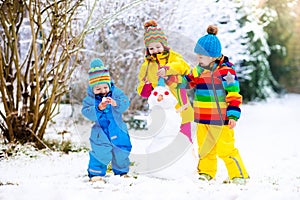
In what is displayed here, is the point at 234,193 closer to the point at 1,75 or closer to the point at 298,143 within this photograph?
the point at 1,75

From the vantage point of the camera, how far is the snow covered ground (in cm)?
329

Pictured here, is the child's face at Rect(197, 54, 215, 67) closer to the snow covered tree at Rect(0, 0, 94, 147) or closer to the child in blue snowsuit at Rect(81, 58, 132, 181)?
the child in blue snowsuit at Rect(81, 58, 132, 181)

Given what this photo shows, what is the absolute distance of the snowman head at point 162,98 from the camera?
4.13 meters

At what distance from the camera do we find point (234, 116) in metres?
3.81

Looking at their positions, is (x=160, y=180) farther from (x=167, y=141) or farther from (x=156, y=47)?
(x=156, y=47)

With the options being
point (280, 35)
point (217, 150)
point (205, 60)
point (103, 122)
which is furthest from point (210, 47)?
point (280, 35)

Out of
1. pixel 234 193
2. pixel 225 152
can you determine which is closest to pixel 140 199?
A: pixel 234 193

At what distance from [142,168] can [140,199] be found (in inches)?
50.6

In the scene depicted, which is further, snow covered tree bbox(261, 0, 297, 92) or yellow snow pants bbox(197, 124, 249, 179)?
snow covered tree bbox(261, 0, 297, 92)

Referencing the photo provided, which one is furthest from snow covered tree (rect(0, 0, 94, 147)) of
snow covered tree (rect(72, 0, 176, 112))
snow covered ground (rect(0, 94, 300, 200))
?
snow covered tree (rect(72, 0, 176, 112))

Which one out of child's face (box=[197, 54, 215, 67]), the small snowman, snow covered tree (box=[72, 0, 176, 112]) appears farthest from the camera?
snow covered tree (box=[72, 0, 176, 112])

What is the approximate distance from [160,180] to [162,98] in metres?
0.75

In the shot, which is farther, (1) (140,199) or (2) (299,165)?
(2) (299,165)

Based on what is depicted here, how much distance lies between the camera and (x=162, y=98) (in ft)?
13.6
